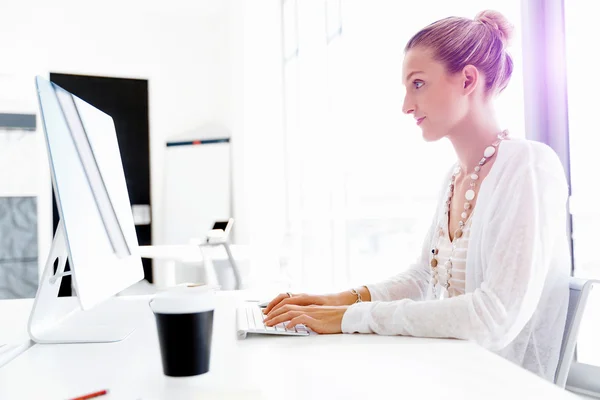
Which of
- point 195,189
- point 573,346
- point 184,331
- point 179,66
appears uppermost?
point 179,66

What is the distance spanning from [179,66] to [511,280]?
5127 mm

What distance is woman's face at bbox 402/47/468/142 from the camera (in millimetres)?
1216

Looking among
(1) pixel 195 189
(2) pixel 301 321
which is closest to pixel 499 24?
(2) pixel 301 321

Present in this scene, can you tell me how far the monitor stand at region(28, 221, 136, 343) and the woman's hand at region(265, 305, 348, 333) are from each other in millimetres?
289

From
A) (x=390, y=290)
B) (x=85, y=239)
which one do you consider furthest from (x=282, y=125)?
(x=85, y=239)

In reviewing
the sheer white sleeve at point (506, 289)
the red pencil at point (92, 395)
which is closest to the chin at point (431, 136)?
the sheer white sleeve at point (506, 289)

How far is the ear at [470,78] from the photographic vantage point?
1202 mm

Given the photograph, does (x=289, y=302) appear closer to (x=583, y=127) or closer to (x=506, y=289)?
(x=506, y=289)

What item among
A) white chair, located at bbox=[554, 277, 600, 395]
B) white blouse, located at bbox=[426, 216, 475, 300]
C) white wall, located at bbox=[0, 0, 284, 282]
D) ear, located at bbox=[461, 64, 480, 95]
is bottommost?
white chair, located at bbox=[554, 277, 600, 395]

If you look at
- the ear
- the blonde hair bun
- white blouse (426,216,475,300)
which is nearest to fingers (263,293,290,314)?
white blouse (426,216,475,300)

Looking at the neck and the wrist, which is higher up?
the neck

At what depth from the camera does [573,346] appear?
0.97m

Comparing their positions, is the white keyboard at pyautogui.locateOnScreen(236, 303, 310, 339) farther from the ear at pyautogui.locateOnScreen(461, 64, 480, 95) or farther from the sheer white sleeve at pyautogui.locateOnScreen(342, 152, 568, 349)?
the ear at pyautogui.locateOnScreen(461, 64, 480, 95)

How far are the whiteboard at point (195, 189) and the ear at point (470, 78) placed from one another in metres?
4.26
